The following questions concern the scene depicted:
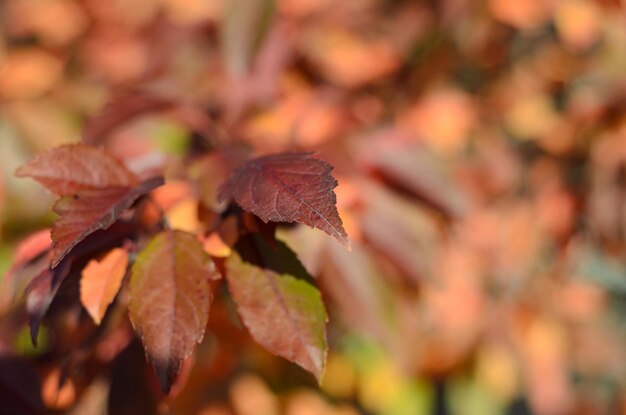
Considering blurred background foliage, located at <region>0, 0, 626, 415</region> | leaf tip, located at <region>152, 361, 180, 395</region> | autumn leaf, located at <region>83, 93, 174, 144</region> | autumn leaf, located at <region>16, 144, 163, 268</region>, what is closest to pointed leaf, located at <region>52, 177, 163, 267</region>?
autumn leaf, located at <region>16, 144, 163, 268</region>

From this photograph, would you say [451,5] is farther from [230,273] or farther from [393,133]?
[230,273]

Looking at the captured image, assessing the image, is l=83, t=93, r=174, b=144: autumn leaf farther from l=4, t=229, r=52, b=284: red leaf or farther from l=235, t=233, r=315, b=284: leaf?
l=235, t=233, r=315, b=284: leaf

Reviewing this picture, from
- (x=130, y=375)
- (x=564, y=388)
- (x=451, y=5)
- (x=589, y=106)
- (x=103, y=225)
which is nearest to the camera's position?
(x=103, y=225)

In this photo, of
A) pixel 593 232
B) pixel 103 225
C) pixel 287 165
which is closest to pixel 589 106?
pixel 593 232

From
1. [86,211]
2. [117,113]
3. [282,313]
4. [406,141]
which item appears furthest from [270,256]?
[406,141]

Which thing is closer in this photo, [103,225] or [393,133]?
[103,225]

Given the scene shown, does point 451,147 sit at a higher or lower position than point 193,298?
lower

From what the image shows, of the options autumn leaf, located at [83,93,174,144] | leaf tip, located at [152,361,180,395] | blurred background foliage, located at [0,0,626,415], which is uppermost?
leaf tip, located at [152,361,180,395]
